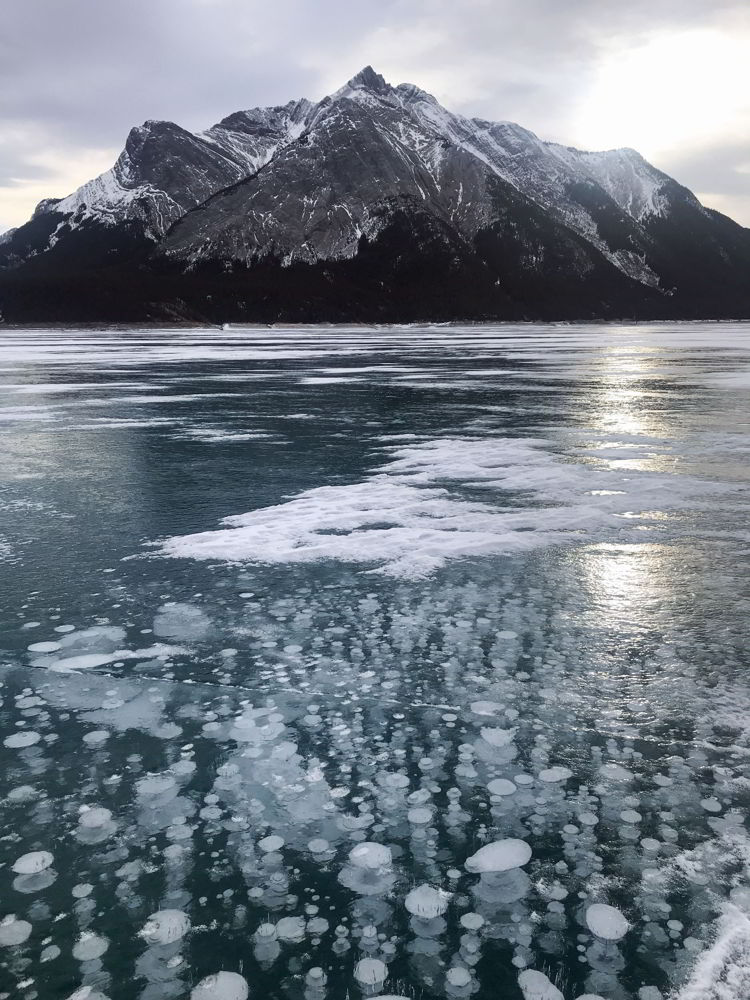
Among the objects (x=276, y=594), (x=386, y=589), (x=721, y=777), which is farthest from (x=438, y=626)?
(x=721, y=777)

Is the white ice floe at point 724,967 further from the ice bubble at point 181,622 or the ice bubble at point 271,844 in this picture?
the ice bubble at point 181,622

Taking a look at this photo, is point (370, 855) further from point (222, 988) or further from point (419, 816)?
point (222, 988)

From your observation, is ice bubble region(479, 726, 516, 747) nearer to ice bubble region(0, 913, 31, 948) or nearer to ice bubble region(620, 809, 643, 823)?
ice bubble region(620, 809, 643, 823)

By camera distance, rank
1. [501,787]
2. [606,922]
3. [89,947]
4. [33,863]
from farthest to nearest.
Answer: [501,787], [33,863], [606,922], [89,947]

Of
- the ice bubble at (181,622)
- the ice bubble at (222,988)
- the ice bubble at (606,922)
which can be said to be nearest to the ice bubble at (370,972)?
the ice bubble at (222,988)

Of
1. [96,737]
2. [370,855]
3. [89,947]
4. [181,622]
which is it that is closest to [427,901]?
[370,855]

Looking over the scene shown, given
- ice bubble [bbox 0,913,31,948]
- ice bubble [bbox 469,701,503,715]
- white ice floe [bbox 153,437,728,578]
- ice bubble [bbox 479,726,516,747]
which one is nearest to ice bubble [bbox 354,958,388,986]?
ice bubble [bbox 0,913,31,948]
